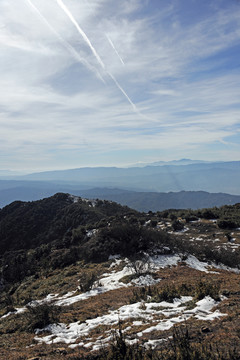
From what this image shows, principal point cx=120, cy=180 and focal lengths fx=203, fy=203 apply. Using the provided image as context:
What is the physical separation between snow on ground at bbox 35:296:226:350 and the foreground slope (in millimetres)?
37

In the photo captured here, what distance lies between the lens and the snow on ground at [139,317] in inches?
261

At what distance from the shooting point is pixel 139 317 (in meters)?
7.73

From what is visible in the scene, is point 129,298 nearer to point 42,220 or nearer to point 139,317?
point 139,317

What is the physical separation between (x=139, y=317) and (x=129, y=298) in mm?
2684

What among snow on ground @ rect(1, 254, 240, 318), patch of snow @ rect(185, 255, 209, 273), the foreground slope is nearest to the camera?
the foreground slope

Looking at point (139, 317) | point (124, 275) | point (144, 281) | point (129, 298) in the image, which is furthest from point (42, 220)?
point (139, 317)

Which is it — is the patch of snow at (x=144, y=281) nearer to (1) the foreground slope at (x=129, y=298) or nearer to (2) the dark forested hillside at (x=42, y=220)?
(1) the foreground slope at (x=129, y=298)

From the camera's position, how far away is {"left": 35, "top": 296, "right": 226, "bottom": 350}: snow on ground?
21.8 feet

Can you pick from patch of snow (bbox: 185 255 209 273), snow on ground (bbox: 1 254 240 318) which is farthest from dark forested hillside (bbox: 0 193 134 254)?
patch of snow (bbox: 185 255 209 273)

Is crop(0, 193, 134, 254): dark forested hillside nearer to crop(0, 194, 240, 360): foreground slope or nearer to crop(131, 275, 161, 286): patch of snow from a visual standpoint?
crop(0, 194, 240, 360): foreground slope

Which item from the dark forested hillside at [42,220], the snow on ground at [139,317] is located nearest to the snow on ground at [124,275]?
the snow on ground at [139,317]

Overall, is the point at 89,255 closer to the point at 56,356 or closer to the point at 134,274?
the point at 134,274

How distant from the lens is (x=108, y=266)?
1769cm

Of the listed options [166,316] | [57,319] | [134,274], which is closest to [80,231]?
[134,274]
